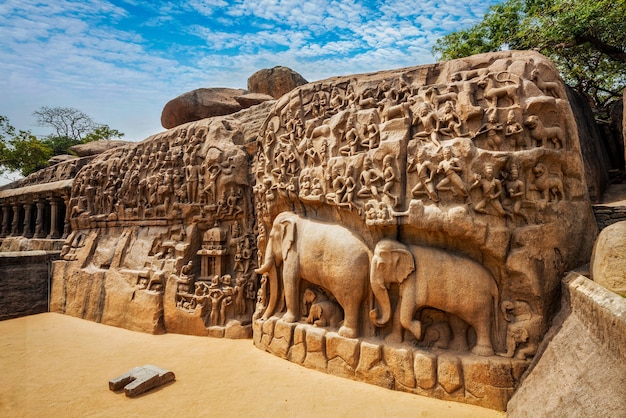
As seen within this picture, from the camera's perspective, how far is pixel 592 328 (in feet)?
11.9

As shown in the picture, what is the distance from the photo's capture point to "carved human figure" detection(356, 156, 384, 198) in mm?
5668

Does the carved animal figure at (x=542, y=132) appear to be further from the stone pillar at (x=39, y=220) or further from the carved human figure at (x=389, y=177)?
the stone pillar at (x=39, y=220)

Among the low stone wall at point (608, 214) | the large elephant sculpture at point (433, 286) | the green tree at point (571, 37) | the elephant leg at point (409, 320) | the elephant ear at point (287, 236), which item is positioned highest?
the green tree at point (571, 37)

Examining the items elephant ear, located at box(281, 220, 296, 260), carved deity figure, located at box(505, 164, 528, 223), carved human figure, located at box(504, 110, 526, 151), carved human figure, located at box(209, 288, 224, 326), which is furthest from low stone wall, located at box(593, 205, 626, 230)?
carved human figure, located at box(209, 288, 224, 326)

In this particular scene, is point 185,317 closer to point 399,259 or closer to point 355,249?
point 355,249

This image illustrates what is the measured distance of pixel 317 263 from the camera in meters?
6.26

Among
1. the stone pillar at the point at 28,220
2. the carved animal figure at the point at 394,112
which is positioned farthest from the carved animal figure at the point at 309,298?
the stone pillar at the point at 28,220

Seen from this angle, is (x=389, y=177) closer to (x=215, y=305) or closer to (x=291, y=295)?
(x=291, y=295)

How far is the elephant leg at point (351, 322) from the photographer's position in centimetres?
577

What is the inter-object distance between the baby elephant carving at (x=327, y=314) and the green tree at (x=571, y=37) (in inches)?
397

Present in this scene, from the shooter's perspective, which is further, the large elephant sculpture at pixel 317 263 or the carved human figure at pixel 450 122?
the large elephant sculpture at pixel 317 263

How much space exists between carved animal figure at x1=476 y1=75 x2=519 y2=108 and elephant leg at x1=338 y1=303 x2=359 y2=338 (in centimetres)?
382

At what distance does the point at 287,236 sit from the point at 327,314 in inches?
66.4

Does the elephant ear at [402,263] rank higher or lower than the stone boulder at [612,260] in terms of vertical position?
lower
